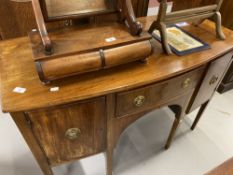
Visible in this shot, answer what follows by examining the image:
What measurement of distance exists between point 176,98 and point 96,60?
0.53m

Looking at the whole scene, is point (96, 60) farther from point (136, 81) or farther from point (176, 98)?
point (176, 98)

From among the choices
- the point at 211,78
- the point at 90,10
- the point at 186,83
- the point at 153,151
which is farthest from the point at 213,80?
the point at 90,10

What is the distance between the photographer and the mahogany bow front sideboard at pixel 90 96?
0.64 meters

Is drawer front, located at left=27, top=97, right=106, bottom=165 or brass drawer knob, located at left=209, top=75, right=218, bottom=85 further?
brass drawer knob, located at left=209, top=75, right=218, bottom=85

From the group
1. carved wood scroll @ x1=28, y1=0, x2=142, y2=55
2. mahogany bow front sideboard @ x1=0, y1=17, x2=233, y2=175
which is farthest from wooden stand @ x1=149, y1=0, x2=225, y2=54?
carved wood scroll @ x1=28, y1=0, x2=142, y2=55

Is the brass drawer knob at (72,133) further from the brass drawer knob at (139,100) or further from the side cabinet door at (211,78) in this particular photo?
the side cabinet door at (211,78)

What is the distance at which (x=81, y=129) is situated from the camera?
2.57 ft

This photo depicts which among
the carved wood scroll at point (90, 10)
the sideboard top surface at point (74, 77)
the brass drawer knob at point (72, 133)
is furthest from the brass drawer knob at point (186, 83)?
the brass drawer knob at point (72, 133)

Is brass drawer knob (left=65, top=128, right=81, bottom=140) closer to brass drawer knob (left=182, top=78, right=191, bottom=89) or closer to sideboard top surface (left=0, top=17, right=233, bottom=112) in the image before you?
sideboard top surface (left=0, top=17, right=233, bottom=112)

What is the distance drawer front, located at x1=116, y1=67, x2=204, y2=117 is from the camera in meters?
0.78

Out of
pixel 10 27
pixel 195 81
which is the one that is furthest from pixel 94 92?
pixel 10 27

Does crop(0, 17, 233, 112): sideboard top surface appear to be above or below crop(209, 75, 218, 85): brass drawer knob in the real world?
above

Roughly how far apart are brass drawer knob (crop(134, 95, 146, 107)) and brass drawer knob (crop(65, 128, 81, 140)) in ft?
0.89

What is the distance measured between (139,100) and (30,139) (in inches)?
18.5
